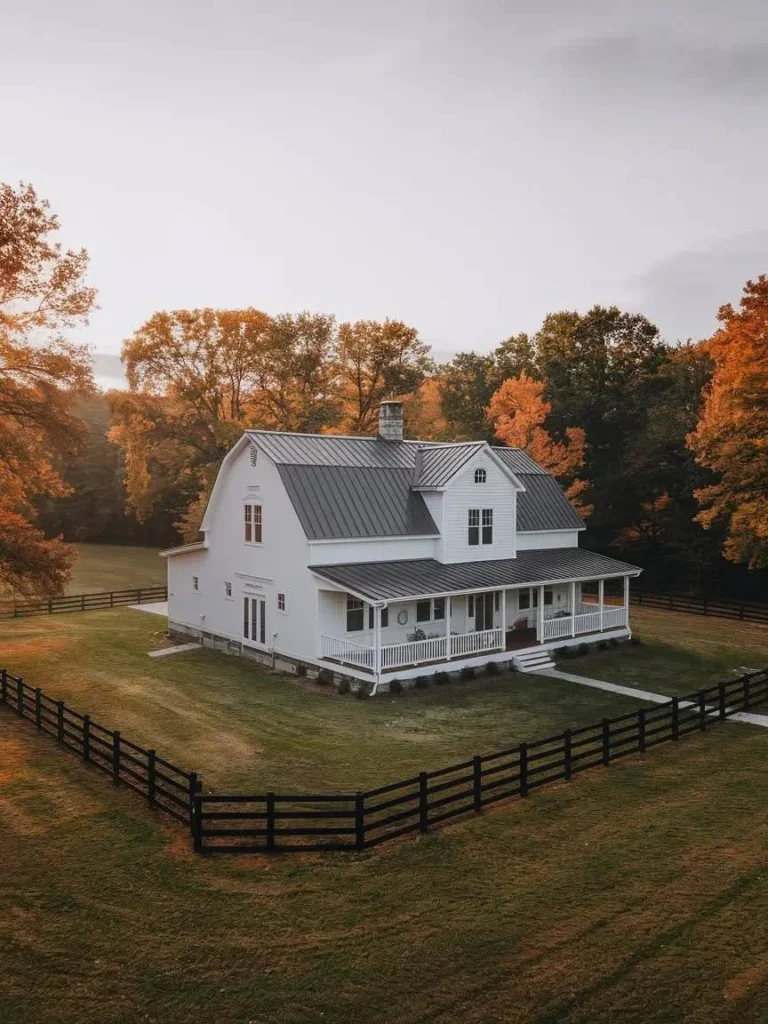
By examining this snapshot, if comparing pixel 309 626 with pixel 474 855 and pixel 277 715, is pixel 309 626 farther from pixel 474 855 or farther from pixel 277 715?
pixel 474 855

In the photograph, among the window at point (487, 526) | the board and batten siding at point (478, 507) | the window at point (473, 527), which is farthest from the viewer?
the window at point (487, 526)

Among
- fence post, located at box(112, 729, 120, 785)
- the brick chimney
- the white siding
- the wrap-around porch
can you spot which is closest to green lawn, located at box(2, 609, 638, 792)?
the wrap-around porch

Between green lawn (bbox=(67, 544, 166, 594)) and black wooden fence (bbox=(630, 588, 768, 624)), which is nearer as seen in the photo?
black wooden fence (bbox=(630, 588, 768, 624))

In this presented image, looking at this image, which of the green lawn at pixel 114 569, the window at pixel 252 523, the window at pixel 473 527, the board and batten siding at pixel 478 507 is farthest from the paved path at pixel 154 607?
the window at pixel 473 527

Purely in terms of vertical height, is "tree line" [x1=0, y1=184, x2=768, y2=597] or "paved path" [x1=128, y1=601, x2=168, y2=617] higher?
"tree line" [x1=0, y1=184, x2=768, y2=597]

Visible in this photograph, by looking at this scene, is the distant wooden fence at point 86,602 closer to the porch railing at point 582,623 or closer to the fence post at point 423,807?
the porch railing at point 582,623

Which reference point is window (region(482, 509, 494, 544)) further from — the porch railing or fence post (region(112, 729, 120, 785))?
fence post (region(112, 729, 120, 785))
